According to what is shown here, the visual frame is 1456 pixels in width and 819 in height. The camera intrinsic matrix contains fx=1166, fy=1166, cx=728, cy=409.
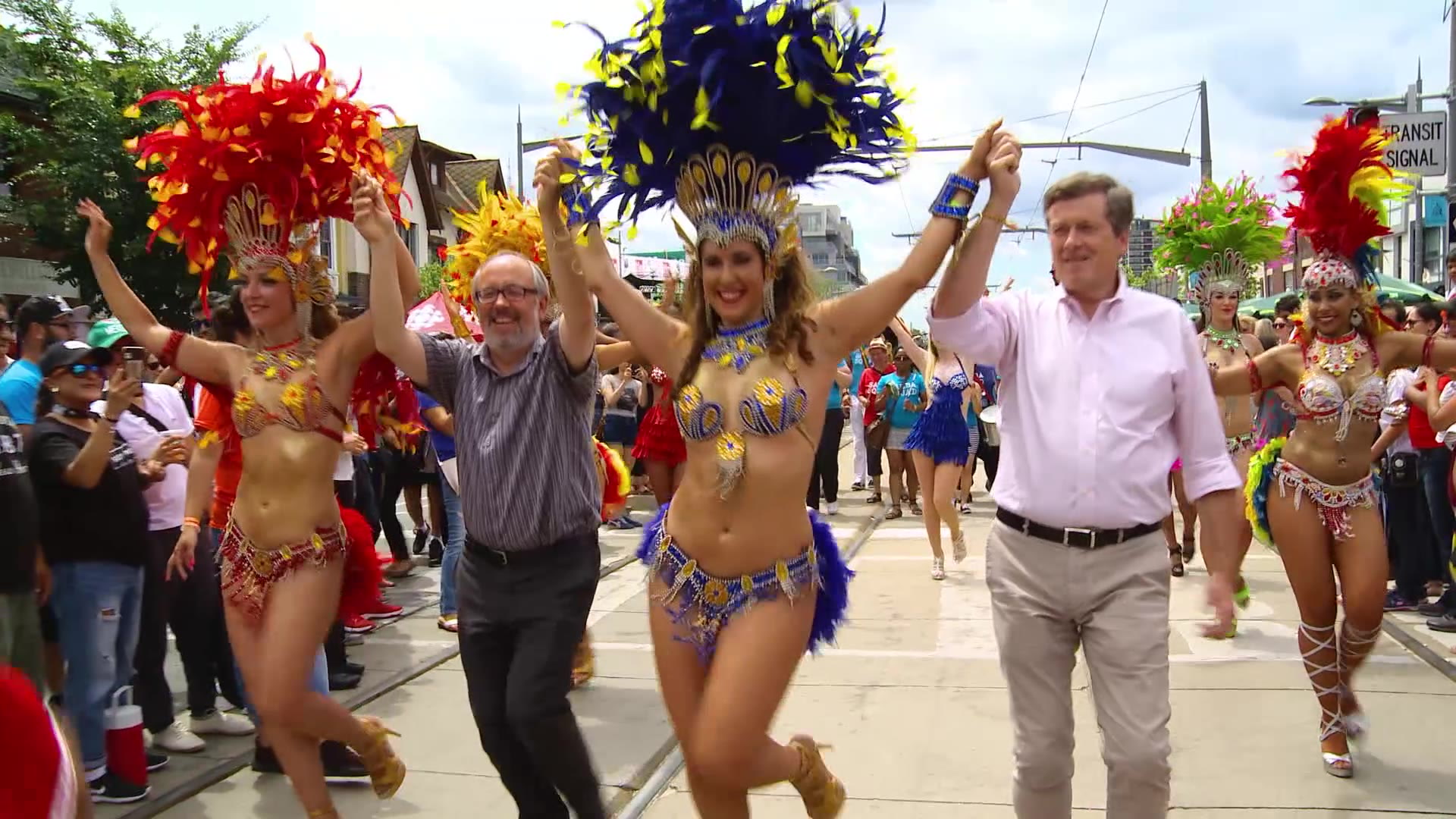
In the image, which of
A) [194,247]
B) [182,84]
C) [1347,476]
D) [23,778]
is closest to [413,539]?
[194,247]

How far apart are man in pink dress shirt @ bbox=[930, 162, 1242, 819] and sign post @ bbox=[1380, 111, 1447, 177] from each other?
32.7 ft

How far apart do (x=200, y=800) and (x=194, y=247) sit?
85.2 inches

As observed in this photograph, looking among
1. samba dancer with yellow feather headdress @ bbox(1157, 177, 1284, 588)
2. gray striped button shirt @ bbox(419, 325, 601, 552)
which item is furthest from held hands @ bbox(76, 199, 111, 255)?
samba dancer with yellow feather headdress @ bbox(1157, 177, 1284, 588)

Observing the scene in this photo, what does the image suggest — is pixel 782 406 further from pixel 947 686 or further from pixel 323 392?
pixel 947 686

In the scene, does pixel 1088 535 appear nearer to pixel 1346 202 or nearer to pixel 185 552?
pixel 1346 202

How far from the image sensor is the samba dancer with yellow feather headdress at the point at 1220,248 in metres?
6.72

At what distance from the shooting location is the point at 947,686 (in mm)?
5883

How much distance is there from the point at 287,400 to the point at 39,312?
198cm

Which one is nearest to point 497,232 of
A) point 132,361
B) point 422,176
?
point 132,361

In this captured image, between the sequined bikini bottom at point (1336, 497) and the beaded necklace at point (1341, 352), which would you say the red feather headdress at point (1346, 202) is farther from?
the sequined bikini bottom at point (1336, 497)

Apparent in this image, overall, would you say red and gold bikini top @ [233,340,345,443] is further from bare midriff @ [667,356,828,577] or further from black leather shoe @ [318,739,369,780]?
black leather shoe @ [318,739,369,780]

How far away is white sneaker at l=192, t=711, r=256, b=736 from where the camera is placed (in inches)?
213

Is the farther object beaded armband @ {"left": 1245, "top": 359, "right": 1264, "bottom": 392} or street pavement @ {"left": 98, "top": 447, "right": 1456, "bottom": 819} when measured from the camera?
beaded armband @ {"left": 1245, "top": 359, "right": 1264, "bottom": 392}

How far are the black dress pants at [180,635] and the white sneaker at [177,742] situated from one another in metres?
0.03
